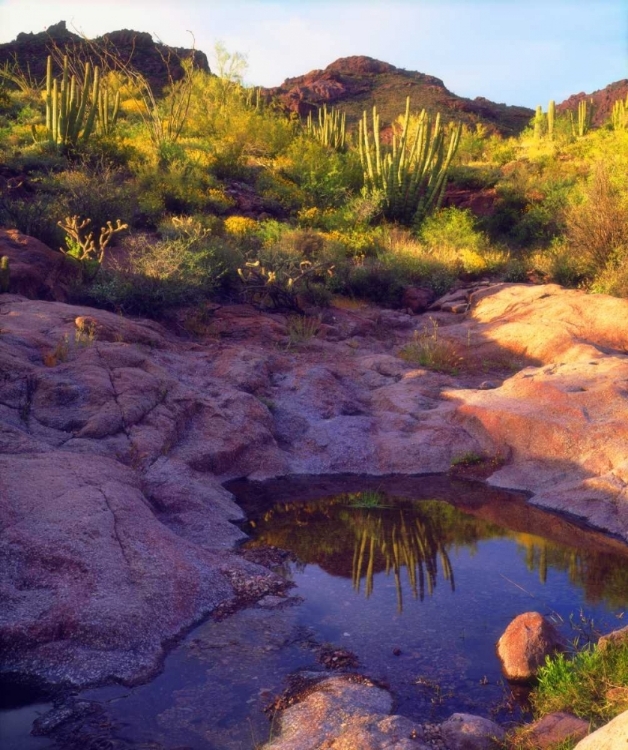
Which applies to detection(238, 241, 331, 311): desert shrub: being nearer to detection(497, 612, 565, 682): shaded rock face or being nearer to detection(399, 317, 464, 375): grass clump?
detection(399, 317, 464, 375): grass clump

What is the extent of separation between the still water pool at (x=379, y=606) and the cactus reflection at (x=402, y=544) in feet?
0.06

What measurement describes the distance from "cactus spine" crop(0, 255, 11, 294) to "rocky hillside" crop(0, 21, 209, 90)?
3334cm

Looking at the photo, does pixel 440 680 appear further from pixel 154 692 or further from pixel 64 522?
pixel 64 522

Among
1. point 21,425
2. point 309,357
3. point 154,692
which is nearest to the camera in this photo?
point 154,692

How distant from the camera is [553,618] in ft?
18.6

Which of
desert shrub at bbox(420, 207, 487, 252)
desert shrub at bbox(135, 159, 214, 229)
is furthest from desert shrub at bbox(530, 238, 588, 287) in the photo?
desert shrub at bbox(135, 159, 214, 229)

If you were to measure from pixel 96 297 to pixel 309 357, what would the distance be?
350 centimetres

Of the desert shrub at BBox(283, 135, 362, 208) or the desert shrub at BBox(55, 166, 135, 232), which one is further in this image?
the desert shrub at BBox(283, 135, 362, 208)

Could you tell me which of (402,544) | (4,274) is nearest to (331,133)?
(4,274)

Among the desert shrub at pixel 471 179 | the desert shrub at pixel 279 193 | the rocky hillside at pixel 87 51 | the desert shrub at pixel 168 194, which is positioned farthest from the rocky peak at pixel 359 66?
the desert shrub at pixel 168 194

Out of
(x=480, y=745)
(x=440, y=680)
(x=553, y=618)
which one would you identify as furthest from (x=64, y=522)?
(x=553, y=618)

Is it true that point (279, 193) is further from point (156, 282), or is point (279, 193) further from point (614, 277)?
point (614, 277)

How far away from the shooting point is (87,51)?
4247 centimetres

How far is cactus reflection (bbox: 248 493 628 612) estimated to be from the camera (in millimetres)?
6527
